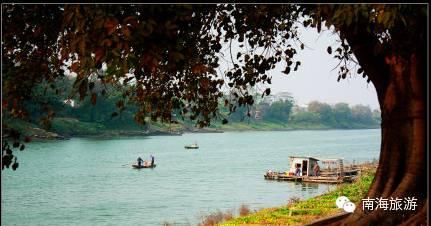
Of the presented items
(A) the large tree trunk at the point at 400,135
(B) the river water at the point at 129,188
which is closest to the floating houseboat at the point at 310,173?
(B) the river water at the point at 129,188

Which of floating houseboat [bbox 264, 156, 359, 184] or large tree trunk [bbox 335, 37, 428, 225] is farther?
floating houseboat [bbox 264, 156, 359, 184]

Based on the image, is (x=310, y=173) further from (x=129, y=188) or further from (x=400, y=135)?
(x=400, y=135)

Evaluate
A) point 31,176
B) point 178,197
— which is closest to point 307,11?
point 178,197

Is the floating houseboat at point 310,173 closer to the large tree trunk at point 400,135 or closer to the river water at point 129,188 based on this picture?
the river water at point 129,188

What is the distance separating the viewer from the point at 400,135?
731 centimetres

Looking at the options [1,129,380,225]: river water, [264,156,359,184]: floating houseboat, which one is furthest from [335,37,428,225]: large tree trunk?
[264,156,359,184]: floating houseboat

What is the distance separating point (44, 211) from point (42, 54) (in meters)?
24.0

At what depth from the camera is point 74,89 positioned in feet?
20.6

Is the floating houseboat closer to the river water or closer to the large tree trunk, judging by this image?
the river water

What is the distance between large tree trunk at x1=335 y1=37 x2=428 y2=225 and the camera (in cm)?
705

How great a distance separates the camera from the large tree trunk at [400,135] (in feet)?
23.1

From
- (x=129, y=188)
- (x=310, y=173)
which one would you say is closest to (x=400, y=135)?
(x=129, y=188)

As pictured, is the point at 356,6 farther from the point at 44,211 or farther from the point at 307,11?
the point at 44,211

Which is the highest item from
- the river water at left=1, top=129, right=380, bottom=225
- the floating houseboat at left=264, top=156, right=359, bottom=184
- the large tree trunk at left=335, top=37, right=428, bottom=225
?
the large tree trunk at left=335, top=37, right=428, bottom=225
